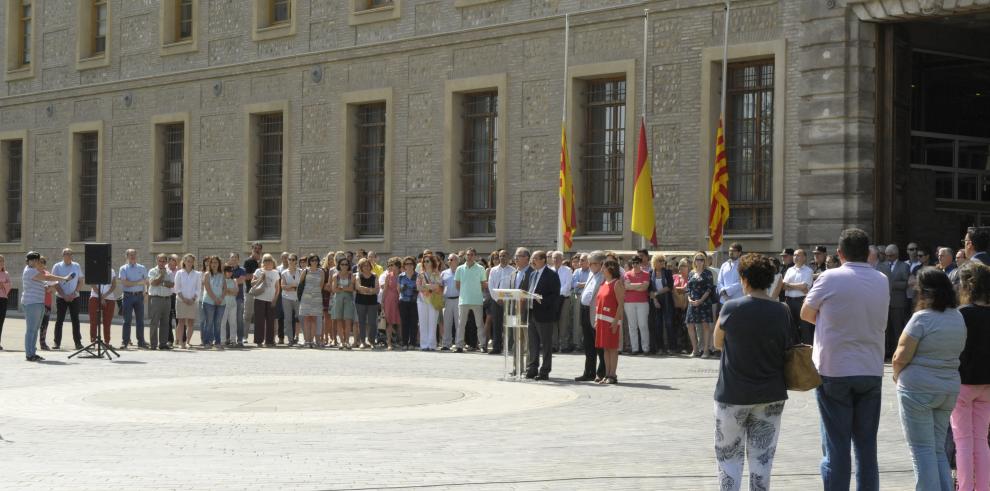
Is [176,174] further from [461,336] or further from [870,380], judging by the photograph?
[870,380]

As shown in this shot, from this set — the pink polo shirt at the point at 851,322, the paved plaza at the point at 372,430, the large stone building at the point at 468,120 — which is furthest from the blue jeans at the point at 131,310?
the pink polo shirt at the point at 851,322

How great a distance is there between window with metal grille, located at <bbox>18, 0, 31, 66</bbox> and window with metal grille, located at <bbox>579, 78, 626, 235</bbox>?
21181 mm

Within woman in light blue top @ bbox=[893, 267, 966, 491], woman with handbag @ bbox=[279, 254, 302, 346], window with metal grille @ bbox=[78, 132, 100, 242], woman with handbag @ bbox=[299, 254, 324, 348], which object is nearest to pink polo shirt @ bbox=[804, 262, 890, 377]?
woman in light blue top @ bbox=[893, 267, 966, 491]

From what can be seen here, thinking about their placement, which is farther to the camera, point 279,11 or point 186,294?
point 279,11

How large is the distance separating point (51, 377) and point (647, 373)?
7854 millimetres

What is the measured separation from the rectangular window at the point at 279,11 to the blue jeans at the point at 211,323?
1007 centimetres

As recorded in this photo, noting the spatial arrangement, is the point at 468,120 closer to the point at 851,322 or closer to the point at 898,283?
the point at 898,283

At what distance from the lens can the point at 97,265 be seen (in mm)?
24047

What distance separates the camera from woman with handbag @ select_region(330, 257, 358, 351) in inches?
1057

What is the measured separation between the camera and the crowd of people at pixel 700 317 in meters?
8.69

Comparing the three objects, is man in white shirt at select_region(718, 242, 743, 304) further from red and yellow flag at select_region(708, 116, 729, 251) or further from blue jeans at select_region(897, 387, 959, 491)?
blue jeans at select_region(897, 387, 959, 491)

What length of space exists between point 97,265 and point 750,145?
36.7 ft

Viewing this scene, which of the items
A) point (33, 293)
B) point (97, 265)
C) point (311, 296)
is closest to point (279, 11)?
point (311, 296)

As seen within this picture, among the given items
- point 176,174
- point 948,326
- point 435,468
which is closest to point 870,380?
point 948,326
